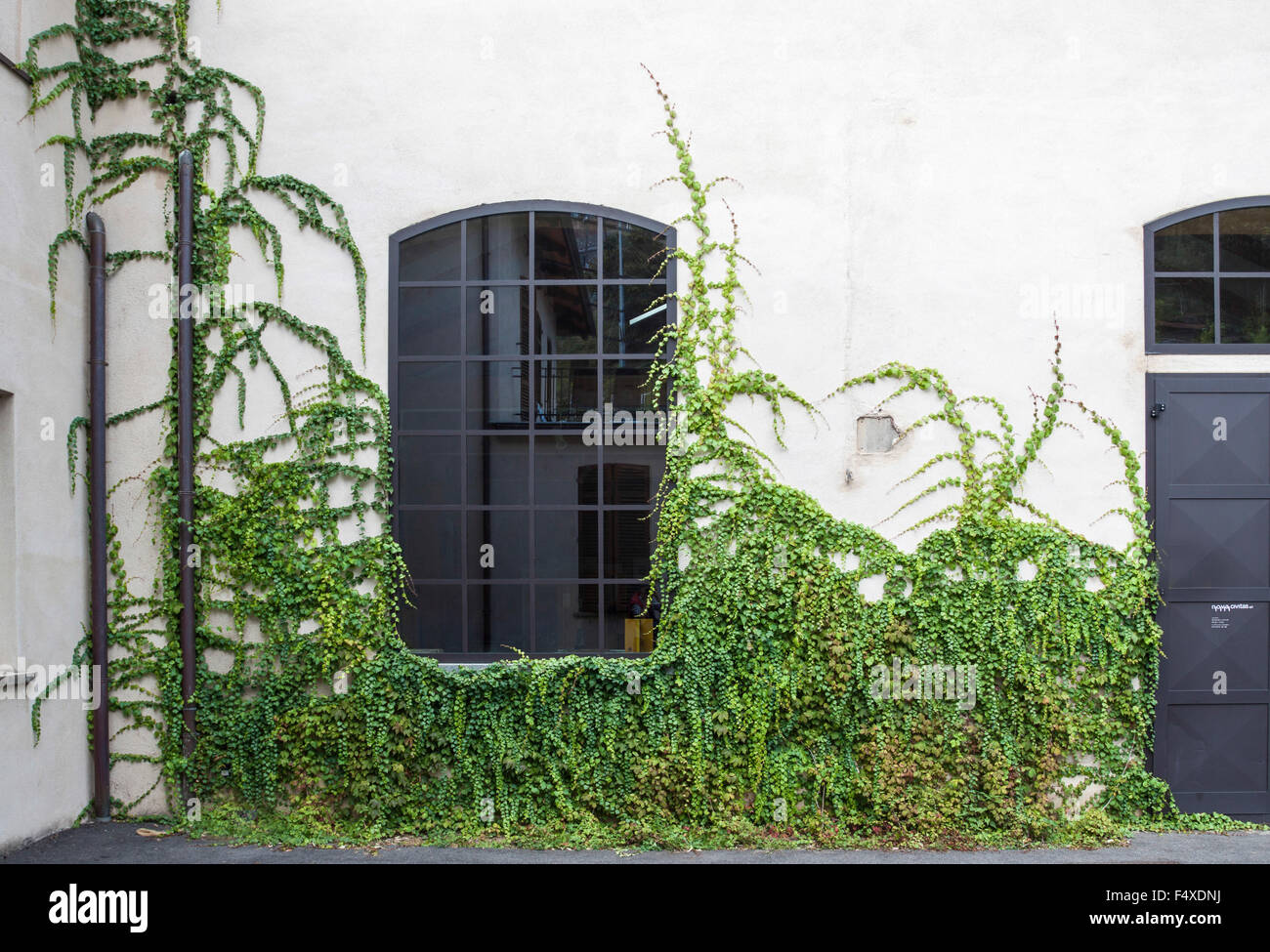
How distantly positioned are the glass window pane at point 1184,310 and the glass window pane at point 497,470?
4.42 metres

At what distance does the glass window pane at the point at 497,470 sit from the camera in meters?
5.45

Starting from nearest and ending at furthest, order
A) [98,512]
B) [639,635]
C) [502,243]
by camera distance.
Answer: [98,512] < [639,635] < [502,243]

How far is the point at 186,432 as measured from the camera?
532cm

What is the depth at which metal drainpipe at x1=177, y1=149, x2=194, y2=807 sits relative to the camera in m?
5.27

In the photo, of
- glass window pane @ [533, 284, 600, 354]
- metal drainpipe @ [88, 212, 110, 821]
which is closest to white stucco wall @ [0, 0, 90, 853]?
metal drainpipe @ [88, 212, 110, 821]

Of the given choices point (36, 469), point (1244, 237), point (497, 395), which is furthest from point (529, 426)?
point (1244, 237)

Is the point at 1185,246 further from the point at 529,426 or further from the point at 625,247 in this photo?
the point at 529,426

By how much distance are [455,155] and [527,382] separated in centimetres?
162

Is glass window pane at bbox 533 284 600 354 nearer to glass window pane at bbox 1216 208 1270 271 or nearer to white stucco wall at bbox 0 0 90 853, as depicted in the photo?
white stucco wall at bbox 0 0 90 853

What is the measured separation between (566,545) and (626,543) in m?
0.41

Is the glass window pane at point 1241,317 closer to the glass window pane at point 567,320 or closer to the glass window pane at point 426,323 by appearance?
the glass window pane at point 567,320

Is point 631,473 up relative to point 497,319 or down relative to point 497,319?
down

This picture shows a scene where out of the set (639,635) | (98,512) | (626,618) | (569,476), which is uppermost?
(569,476)

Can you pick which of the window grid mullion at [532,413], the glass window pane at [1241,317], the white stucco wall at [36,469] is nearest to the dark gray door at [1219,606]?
the glass window pane at [1241,317]
